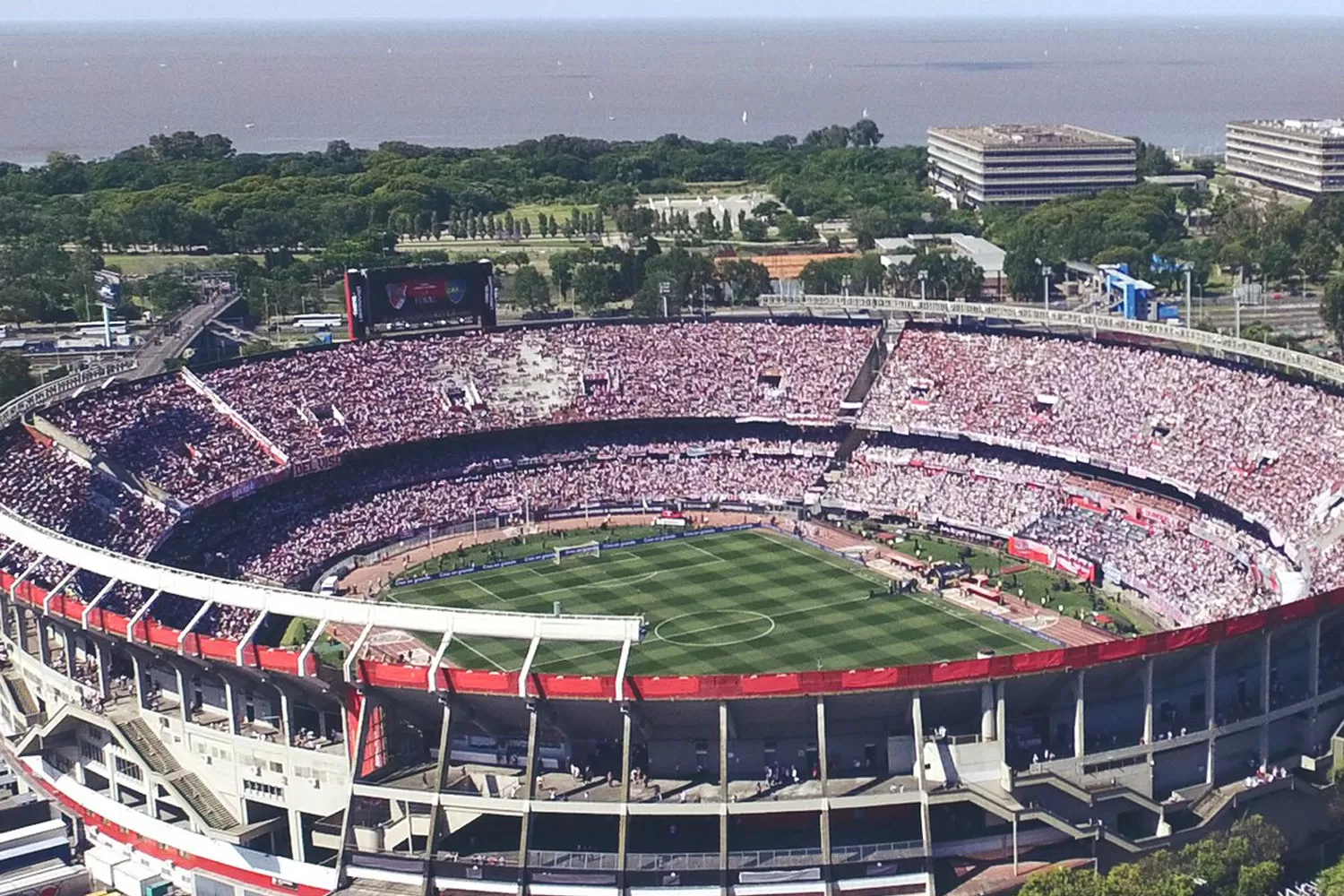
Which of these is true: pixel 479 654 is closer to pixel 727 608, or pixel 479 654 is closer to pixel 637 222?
pixel 727 608

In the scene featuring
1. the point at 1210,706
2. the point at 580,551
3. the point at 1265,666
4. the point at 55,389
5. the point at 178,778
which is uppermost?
the point at 55,389

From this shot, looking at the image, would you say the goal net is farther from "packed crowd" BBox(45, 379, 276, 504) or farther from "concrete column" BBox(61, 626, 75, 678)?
"concrete column" BBox(61, 626, 75, 678)

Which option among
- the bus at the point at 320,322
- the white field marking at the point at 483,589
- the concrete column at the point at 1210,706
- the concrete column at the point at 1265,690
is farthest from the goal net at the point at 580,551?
the bus at the point at 320,322

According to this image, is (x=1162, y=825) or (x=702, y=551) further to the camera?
(x=702, y=551)

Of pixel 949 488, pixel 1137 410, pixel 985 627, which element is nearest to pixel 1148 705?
pixel 985 627

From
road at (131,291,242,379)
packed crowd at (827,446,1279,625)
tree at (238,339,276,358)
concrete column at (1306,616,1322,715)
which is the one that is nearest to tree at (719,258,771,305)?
tree at (238,339,276,358)

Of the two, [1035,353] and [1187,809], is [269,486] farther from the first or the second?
[1187,809]
